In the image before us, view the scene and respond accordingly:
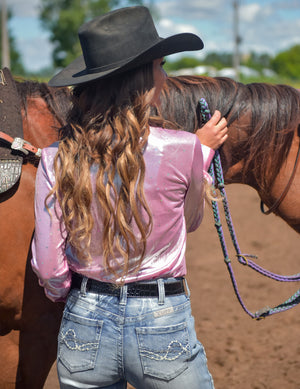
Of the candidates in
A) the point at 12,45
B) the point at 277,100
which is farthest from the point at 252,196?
the point at 12,45

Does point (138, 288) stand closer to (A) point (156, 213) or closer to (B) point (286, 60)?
(A) point (156, 213)

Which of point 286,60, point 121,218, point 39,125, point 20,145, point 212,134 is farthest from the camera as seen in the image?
point 286,60

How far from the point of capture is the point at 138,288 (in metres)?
1.52

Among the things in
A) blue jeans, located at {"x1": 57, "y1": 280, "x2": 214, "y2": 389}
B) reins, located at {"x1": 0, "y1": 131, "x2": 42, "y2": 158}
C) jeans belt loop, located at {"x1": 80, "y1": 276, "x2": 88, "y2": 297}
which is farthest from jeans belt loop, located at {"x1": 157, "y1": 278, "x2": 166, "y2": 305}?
reins, located at {"x1": 0, "y1": 131, "x2": 42, "y2": 158}

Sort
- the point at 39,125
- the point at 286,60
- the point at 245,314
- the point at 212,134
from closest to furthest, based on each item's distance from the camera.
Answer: the point at 212,134 → the point at 39,125 → the point at 245,314 → the point at 286,60

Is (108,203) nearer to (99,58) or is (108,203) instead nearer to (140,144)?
(140,144)

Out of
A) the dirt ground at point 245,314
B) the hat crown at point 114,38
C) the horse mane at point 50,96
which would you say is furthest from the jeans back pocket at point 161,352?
the dirt ground at point 245,314

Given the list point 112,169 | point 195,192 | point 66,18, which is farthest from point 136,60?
point 66,18

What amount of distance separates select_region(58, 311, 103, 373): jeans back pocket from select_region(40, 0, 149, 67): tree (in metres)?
38.6

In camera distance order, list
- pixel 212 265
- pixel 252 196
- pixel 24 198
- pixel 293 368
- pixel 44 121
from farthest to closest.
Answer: pixel 252 196 → pixel 212 265 → pixel 293 368 → pixel 44 121 → pixel 24 198

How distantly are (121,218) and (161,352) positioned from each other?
1.45 feet

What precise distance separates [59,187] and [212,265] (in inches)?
192

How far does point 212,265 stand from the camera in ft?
20.1

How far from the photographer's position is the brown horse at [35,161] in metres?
2.04
